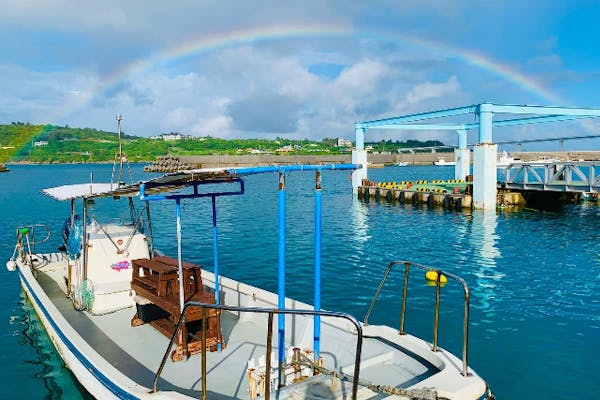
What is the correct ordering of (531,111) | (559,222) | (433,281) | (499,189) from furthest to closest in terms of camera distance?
1. (499,189)
2. (531,111)
3. (559,222)
4. (433,281)

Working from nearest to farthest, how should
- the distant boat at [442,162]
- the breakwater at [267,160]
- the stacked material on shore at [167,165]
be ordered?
1. the stacked material on shore at [167,165]
2. the breakwater at [267,160]
3. the distant boat at [442,162]

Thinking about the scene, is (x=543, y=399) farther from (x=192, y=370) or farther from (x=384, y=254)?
(x=384, y=254)

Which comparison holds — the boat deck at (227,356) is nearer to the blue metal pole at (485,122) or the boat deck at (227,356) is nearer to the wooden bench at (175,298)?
the wooden bench at (175,298)

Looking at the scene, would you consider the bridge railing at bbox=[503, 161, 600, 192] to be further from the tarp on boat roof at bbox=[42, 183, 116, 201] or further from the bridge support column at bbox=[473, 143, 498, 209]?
the tarp on boat roof at bbox=[42, 183, 116, 201]

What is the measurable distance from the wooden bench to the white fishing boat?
0.02 metres

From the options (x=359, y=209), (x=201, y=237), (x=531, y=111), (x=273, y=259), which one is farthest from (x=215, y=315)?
(x=531, y=111)

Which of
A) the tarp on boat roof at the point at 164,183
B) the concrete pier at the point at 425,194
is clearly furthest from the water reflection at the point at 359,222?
the tarp on boat roof at the point at 164,183

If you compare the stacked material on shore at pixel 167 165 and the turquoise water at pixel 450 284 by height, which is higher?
the stacked material on shore at pixel 167 165

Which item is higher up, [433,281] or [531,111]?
[531,111]

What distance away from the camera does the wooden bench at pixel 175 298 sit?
8.62 m

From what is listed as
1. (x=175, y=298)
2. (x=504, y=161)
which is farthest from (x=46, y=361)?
(x=504, y=161)

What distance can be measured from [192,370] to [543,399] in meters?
7.07

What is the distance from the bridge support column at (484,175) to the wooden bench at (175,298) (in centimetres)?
2994

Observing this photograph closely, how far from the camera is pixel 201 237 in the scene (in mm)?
28047
